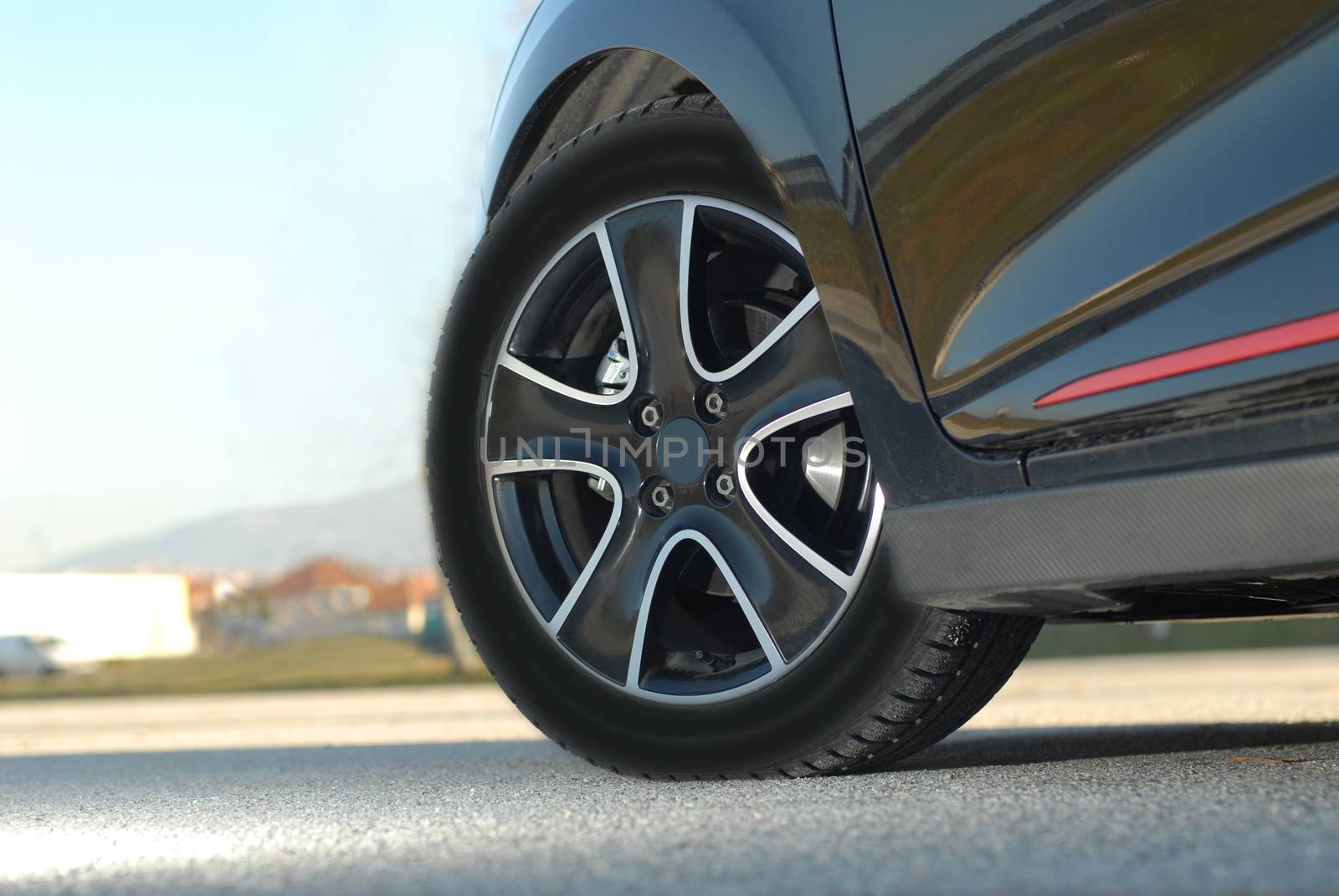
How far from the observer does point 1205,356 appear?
1.59m

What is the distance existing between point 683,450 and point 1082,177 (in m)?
0.76

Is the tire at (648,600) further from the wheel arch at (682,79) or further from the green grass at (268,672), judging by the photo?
the green grass at (268,672)

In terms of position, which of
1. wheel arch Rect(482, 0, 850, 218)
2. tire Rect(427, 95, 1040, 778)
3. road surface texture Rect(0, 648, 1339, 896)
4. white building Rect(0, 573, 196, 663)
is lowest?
white building Rect(0, 573, 196, 663)

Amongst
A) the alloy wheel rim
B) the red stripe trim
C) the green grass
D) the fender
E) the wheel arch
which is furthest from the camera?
the green grass

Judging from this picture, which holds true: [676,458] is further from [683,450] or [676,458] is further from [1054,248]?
[1054,248]

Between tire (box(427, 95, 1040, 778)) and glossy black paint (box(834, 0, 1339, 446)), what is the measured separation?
293mm

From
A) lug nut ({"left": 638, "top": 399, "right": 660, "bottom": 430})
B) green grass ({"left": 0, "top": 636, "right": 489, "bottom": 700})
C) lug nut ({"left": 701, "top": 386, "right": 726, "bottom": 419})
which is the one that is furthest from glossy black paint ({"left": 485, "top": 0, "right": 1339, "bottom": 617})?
green grass ({"left": 0, "top": 636, "right": 489, "bottom": 700})

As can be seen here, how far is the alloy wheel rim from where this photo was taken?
2.07 m

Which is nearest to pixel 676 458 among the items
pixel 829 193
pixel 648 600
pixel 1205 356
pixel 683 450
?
pixel 683 450

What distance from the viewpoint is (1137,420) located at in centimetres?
166

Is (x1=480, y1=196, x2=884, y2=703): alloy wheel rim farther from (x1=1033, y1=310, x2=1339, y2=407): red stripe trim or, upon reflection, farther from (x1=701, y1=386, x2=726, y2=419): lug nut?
(x1=1033, y1=310, x2=1339, y2=407): red stripe trim

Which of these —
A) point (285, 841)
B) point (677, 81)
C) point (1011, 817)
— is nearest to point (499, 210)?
point (677, 81)

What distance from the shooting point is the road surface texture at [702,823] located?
132cm

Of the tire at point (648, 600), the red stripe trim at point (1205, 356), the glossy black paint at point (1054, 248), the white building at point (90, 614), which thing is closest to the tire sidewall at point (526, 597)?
the tire at point (648, 600)
